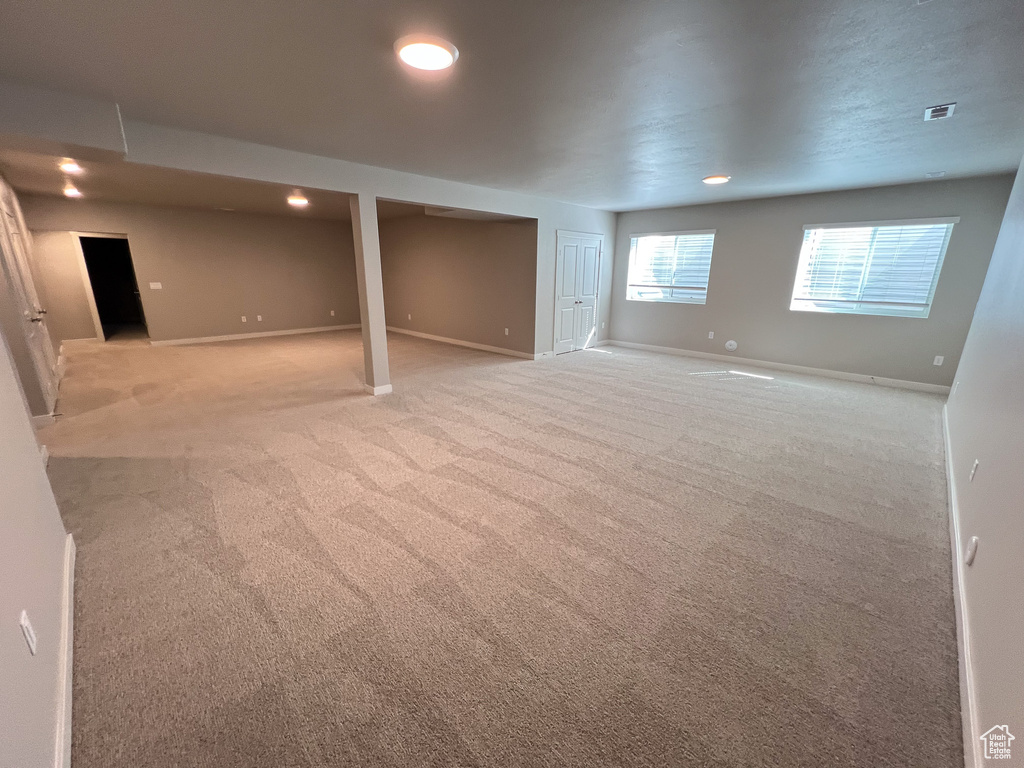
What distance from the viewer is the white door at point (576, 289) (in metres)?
6.71

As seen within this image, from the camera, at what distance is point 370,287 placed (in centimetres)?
437

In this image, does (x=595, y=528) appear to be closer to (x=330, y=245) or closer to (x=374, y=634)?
(x=374, y=634)

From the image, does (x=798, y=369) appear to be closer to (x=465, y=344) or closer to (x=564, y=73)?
(x=465, y=344)

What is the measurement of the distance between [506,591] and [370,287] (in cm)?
358

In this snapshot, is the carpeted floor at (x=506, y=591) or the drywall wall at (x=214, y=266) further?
the drywall wall at (x=214, y=266)

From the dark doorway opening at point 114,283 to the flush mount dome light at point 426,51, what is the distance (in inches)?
444

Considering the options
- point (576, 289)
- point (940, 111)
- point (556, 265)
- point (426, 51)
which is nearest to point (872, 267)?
point (940, 111)

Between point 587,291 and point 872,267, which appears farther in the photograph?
point 587,291

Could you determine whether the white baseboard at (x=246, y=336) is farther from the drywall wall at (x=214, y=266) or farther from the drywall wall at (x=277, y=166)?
the drywall wall at (x=277, y=166)

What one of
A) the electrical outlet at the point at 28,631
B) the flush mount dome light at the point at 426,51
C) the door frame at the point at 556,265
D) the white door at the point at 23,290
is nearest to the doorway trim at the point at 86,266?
the white door at the point at 23,290

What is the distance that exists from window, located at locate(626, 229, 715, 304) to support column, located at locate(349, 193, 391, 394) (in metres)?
5.02

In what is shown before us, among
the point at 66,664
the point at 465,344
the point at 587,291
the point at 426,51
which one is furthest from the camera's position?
the point at 465,344

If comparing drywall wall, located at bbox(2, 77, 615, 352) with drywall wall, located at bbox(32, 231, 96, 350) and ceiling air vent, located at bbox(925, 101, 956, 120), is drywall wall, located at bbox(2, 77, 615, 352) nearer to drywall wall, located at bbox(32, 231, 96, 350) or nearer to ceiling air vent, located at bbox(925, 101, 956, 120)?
ceiling air vent, located at bbox(925, 101, 956, 120)

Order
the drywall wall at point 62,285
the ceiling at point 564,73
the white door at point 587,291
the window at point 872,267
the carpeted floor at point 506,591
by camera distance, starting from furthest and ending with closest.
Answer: the white door at point 587,291, the drywall wall at point 62,285, the window at point 872,267, the ceiling at point 564,73, the carpeted floor at point 506,591
